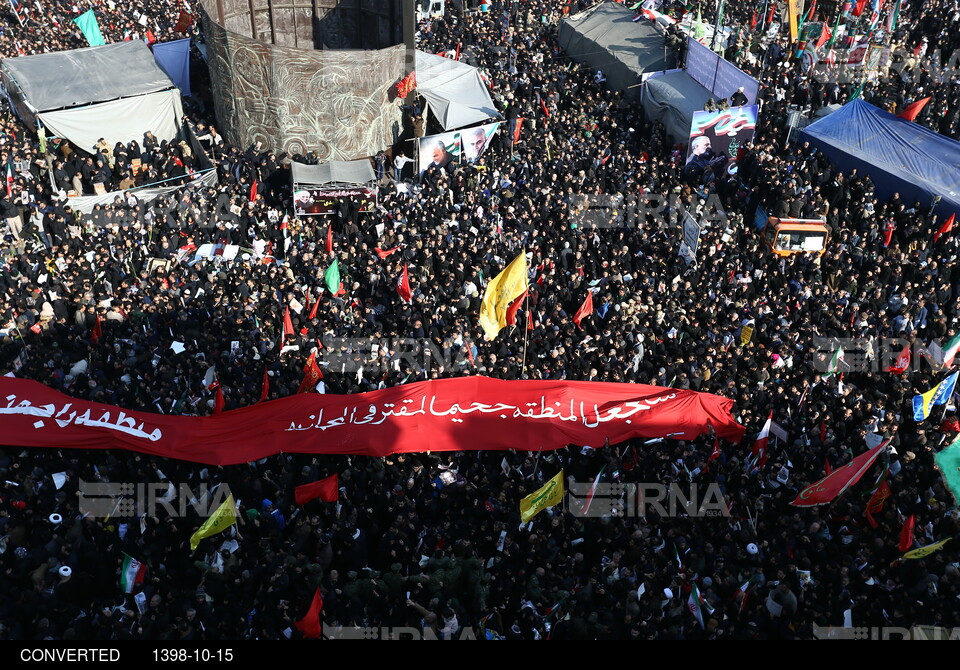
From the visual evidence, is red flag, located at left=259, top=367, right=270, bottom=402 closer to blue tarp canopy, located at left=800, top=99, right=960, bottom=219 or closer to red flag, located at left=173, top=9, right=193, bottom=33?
blue tarp canopy, located at left=800, top=99, right=960, bottom=219

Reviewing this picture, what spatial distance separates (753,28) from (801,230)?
38.3 feet

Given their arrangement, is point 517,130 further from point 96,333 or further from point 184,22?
point 96,333

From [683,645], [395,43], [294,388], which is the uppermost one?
[683,645]

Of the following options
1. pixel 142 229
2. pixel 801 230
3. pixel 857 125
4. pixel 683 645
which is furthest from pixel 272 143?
pixel 683 645

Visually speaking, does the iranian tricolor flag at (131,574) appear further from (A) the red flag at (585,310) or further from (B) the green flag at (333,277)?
(A) the red flag at (585,310)

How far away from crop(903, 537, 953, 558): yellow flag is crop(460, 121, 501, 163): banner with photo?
48.2 ft

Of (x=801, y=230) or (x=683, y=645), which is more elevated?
(x=683, y=645)

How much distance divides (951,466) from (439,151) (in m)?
14.1

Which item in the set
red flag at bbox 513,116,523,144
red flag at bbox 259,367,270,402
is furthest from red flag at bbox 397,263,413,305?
red flag at bbox 513,116,523,144

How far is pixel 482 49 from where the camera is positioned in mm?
27234

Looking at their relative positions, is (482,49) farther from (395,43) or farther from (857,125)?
(857,125)

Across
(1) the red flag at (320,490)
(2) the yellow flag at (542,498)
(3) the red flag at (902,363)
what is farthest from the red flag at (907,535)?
(1) the red flag at (320,490)

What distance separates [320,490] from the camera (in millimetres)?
12273

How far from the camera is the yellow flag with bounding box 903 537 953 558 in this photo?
35.6ft
